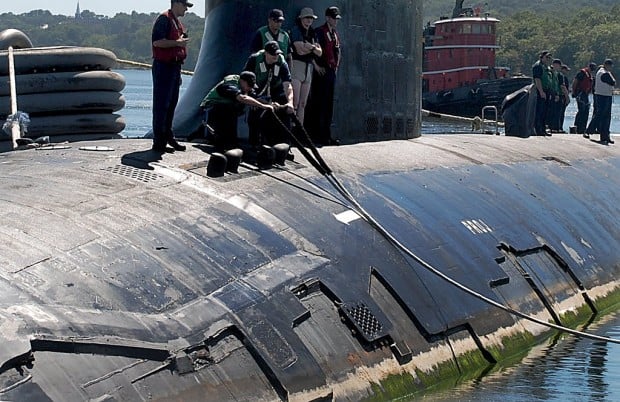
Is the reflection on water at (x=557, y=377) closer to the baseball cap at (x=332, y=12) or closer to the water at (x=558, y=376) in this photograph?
the water at (x=558, y=376)

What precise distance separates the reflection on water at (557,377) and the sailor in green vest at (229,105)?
314 cm

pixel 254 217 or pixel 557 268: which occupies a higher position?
pixel 254 217

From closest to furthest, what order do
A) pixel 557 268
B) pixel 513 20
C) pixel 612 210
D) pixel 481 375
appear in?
1. pixel 481 375
2. pixel 557 268
3. pixel 612 210
4. pixel 513 20

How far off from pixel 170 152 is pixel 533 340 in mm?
4050

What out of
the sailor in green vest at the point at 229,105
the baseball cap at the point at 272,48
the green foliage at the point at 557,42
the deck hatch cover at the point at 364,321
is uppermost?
the baseball cap at the point at 272,48

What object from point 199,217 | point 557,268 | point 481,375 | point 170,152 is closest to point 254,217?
point 199,217

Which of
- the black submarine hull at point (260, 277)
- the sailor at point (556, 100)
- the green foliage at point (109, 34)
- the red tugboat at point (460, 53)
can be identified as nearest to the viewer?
the black submarine hull at point (260, 277)

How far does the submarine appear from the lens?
7.18m

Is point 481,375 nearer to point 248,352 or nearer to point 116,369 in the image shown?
point 248,352

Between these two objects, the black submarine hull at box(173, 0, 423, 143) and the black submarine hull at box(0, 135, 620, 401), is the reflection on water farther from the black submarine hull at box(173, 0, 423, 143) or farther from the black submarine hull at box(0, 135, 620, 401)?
the black submarine hull at box(173, 0, 423, 143)

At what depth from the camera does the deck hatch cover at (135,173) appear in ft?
32.3

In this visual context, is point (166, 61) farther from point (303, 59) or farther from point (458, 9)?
point (458, 9)

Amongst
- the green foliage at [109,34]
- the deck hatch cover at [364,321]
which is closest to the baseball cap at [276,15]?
the deck hatch cover at [364,321]

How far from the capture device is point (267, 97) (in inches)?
456
